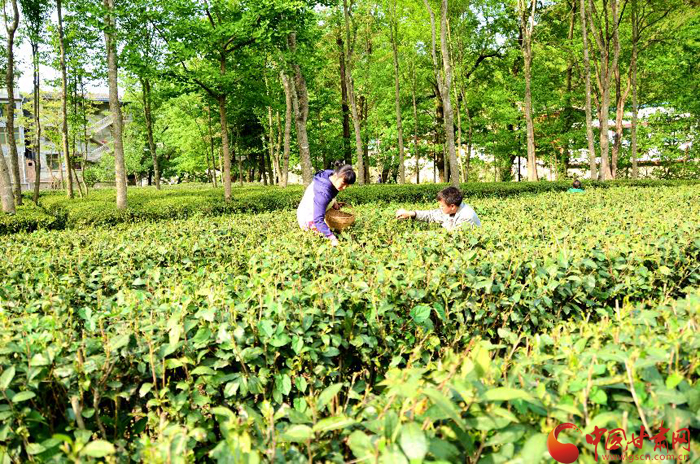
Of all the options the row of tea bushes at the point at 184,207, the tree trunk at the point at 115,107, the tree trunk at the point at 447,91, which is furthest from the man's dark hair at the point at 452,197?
the tree trunk at the point at 115,107

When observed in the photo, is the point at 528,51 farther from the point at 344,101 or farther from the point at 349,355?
the point at 349,355

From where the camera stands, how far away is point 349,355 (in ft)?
8.93

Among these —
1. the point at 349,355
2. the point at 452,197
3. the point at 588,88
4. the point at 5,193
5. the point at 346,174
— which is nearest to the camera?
the point at 349,355

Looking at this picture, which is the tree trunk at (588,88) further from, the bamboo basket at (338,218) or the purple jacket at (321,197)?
the purple jacket at (321,197)

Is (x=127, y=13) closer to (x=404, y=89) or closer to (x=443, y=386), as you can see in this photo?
(x=443, y=386)

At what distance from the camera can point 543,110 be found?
86.6 ft

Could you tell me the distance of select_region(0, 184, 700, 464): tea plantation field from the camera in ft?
4.27

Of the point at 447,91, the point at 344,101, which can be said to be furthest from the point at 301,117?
the point at 344,101

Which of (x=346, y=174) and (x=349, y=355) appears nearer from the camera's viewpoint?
(x=349, y=355)

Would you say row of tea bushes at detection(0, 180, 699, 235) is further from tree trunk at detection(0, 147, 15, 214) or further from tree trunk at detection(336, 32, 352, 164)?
tree trunk at detection(336, 32, 352, 164)

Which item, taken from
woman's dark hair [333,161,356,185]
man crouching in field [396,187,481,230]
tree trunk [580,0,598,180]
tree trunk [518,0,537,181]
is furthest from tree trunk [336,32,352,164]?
woman's dark hair [333,161,356,185]

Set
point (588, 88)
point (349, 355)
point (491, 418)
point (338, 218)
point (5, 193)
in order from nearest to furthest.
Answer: point (491, 418) → point (349, 355) → point (338, 218) → point (5, 193) → point (588, 88)

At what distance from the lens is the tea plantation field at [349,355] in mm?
1303

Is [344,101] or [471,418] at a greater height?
[344,101]
